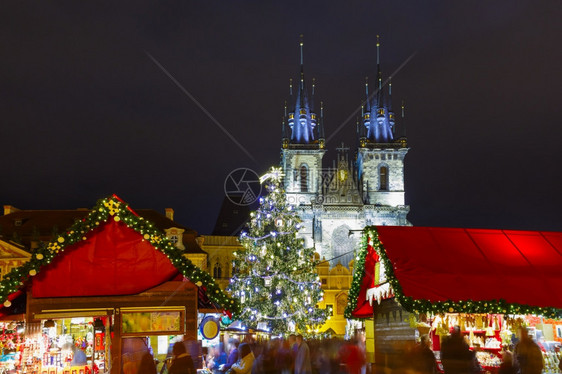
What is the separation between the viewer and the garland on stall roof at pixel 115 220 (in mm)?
11906

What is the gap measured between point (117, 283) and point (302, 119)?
4861 cm

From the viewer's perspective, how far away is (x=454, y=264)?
13258mm

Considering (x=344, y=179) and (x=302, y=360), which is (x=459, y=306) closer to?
(x=302, y=360)

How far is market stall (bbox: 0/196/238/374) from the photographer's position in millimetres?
11930

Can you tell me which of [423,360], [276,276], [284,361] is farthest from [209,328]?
[276,276]

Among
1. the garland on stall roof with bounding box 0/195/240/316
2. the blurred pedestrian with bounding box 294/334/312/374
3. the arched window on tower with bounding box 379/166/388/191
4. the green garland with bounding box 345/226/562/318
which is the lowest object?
the blurred pedestrian with bounding box 294/334/312/374

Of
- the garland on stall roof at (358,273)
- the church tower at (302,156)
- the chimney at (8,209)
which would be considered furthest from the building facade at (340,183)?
the garland on stall roof at (358,273)

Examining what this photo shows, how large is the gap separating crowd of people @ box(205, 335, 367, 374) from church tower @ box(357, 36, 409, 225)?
39617mm

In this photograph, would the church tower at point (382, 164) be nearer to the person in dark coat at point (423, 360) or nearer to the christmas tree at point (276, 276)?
the christmas tree at point (276, 276)

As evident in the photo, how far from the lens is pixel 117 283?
40.6ft

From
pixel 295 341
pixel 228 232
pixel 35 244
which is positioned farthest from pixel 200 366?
pixel 228 232

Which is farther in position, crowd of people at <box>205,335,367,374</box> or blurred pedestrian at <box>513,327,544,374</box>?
crowd of people at <box>205,335,367,374</box>

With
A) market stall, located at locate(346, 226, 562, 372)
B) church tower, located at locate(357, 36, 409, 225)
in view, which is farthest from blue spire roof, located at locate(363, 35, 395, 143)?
market stall, located at locate(346, 226, 562, 372)

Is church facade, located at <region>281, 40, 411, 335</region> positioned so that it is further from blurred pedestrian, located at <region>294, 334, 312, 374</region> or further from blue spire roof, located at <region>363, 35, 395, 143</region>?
blurred pedestrian, located at <region>294, 334, 312, 374</region>
